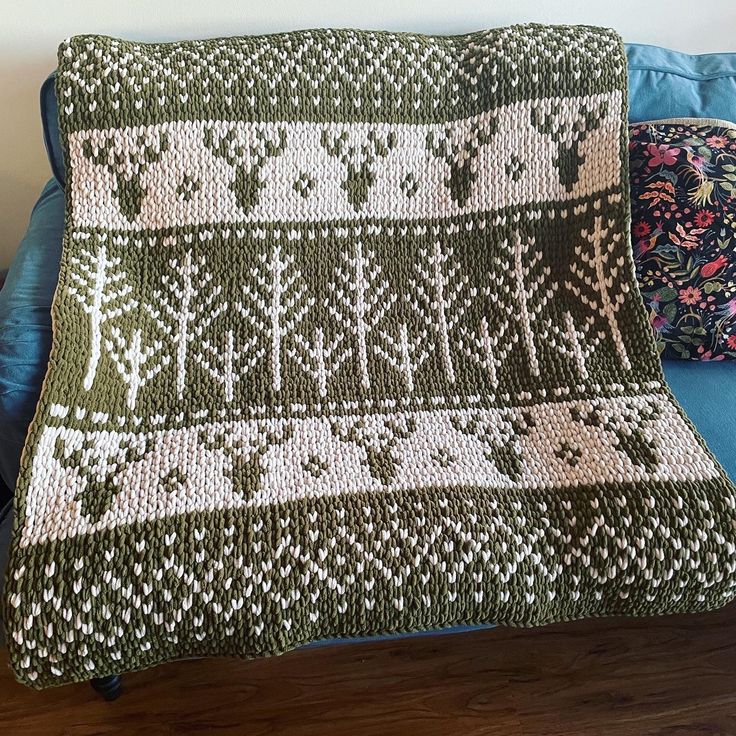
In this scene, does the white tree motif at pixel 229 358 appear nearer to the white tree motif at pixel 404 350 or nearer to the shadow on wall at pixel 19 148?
the white tree motif at pixel 404 350

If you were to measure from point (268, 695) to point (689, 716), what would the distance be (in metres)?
0.78

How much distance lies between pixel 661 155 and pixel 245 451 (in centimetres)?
91

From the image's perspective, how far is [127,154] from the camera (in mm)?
1090

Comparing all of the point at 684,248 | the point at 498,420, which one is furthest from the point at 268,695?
the point at 684,248

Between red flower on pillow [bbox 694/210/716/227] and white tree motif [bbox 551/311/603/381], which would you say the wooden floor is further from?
red flower on pillow [bbox 694/210/716/227]

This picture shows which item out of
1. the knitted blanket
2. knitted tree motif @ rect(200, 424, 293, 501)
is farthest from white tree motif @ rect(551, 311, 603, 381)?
knitted tree motif @ rect(200, 424, 293, 501)

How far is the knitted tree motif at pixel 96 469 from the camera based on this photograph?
0.87 metres

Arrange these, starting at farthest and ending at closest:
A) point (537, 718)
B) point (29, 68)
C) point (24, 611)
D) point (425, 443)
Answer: point (29, 68) < point (537, 718) < point (425, 443) < point (24, 611)

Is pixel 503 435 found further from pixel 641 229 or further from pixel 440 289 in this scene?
pixel 641 229

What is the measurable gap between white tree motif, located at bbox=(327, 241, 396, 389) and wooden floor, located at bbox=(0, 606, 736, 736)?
0.64m

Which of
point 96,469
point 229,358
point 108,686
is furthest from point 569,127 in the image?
point 108,686

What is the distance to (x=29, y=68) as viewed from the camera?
1234 mm

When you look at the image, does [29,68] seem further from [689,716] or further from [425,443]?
[689,716]

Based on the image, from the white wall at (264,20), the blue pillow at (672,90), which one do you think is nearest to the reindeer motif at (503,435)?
the blue pillow at (672,90)
